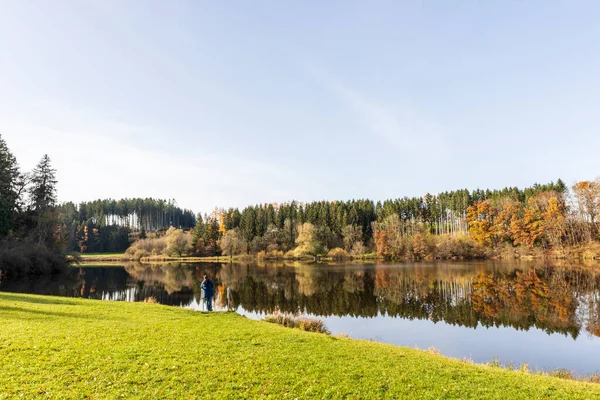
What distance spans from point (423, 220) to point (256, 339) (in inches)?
4915

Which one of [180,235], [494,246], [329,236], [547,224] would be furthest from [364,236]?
[180,235]

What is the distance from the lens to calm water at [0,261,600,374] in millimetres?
19828

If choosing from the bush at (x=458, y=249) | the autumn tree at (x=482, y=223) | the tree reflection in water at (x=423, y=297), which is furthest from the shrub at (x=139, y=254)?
the autumn tree at (x=482, y=223)

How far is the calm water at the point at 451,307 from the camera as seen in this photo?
1983 cm

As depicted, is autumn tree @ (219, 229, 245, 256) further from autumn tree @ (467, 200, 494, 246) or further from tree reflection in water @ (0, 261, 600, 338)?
autumn tree @ (467, 200, 494, 246)

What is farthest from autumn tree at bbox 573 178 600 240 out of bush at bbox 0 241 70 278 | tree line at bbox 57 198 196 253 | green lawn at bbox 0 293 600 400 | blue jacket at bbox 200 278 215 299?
tree line at bbox 57 198 196 253

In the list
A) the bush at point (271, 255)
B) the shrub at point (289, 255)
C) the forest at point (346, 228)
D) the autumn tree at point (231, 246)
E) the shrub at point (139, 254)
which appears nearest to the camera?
the forest at point (346, 228)

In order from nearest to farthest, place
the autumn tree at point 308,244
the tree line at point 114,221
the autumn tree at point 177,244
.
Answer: the autumn tree at point 308,244 < the autumn tree at point 177,244 < the tree line at point 114,221

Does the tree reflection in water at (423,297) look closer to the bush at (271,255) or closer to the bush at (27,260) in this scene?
the bush at (27,260)

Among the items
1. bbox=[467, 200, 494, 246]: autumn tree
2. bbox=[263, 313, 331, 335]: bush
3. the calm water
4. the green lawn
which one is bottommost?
the calm water

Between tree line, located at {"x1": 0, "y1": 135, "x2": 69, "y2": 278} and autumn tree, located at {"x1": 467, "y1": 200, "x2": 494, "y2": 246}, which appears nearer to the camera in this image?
tree line, located at {"x1": 0, "y1": 135, "x2": 69, "y2": 278}

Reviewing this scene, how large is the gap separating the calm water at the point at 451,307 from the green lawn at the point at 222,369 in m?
8.57

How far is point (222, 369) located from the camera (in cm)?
1030

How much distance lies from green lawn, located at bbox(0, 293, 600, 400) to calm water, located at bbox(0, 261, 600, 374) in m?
8.57
